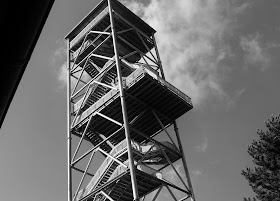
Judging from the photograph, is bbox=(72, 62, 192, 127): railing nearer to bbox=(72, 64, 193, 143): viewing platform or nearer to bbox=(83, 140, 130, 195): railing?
bbox=(72, 64, 193, 143): viewing platform

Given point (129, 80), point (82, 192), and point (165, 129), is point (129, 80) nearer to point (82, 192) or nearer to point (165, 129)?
point (165, 129)

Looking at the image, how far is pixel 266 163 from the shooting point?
31.3m

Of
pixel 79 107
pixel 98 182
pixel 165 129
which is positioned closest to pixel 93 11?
pixel 79 107

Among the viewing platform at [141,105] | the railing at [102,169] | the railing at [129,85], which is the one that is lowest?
the railing at [102,169]

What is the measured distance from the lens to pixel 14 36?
92.1 inches

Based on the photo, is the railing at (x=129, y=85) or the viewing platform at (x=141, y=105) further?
the viewing platform at (x=141, y=105)

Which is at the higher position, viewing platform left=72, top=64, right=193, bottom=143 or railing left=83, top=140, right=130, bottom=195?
viewing platform left=72, top=64, right=193, bottom=143

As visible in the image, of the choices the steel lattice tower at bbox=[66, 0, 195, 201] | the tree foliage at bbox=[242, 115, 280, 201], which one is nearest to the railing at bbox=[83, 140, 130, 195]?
the steel lattice tower at bbox=[66, 0, 195, 201]

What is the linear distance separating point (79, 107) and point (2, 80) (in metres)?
28.5

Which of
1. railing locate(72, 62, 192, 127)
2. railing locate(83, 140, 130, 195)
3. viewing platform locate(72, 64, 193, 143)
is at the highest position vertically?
railing locate(72, 62, 192, 127)

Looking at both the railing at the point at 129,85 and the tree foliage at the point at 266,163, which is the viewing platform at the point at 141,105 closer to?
the railing at the point at 129,85

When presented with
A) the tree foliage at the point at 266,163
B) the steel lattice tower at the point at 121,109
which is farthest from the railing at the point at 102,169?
the tree foliage at the point at 266,163

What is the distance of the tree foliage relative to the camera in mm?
29938

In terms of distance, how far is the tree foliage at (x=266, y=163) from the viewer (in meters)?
29.9
